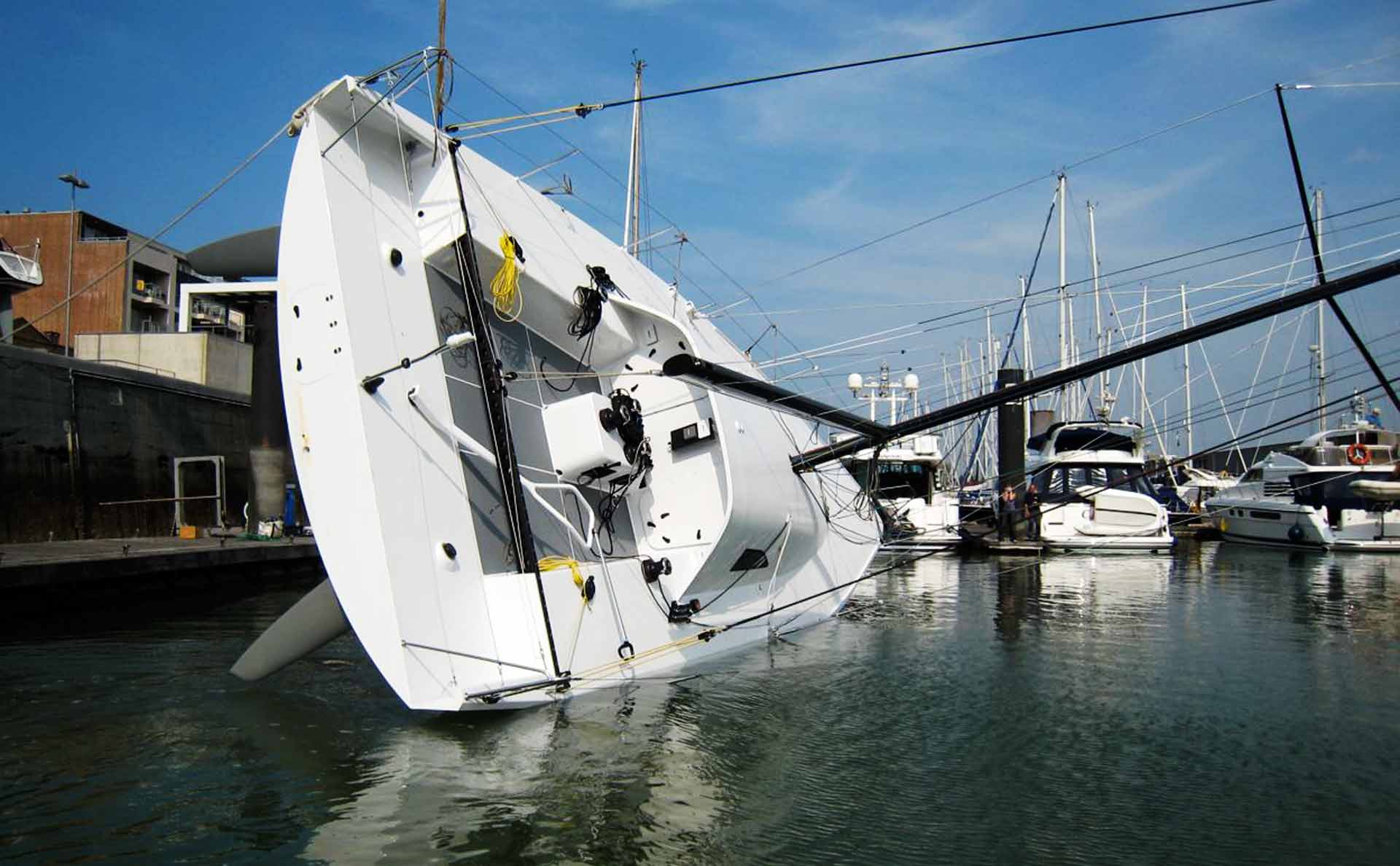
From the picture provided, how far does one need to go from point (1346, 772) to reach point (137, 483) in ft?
64.2

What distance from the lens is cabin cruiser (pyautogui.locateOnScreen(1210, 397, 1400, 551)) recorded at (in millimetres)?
27078

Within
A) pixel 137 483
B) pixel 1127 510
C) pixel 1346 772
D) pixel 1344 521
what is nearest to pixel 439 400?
pixel 1346 772

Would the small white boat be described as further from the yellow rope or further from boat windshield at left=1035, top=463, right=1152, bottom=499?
boat windshield at left=1035, top=463, right=1152, bottom=499

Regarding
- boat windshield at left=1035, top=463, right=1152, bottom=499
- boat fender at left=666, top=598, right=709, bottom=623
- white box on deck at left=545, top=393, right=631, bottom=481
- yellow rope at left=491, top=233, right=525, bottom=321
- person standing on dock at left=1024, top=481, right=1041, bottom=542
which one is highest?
yellow rope at left=491, top=233, right=525, bottom=321

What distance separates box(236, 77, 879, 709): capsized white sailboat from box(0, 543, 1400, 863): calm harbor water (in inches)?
23.5

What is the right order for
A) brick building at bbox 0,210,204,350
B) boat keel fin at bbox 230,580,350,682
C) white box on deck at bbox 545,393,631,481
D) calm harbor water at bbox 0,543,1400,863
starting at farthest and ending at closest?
brick building at bbox 0,210,204,350 < white box on deck at bbox 545,393,631,481 < boat keel fin at bbox 230,580,350,682 < calm harbor water at bbox 0,543,1400,863

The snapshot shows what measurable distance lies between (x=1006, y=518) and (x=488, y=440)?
2192 cm

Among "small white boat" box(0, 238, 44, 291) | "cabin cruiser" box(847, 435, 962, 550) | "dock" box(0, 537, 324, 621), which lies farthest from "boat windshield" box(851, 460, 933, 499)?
"small white boat" box(0, 238, 44, 291)

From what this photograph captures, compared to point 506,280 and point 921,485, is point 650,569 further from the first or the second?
point 921,485

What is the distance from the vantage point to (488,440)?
7.97 meters

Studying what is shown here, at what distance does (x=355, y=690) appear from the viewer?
791cm

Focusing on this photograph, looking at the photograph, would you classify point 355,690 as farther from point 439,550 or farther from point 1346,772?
point 1346,772

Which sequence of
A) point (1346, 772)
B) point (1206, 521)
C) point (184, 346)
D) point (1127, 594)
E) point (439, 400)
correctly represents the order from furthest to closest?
point (1206, 521)
point (184, 346)
point (1127, 594)
point (439, 400)
point (1346, 772)

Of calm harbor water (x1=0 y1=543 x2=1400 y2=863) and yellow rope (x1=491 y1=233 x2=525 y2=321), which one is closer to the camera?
calm harbor water (x1=0 y1=543 x2=1400 y2=863)
